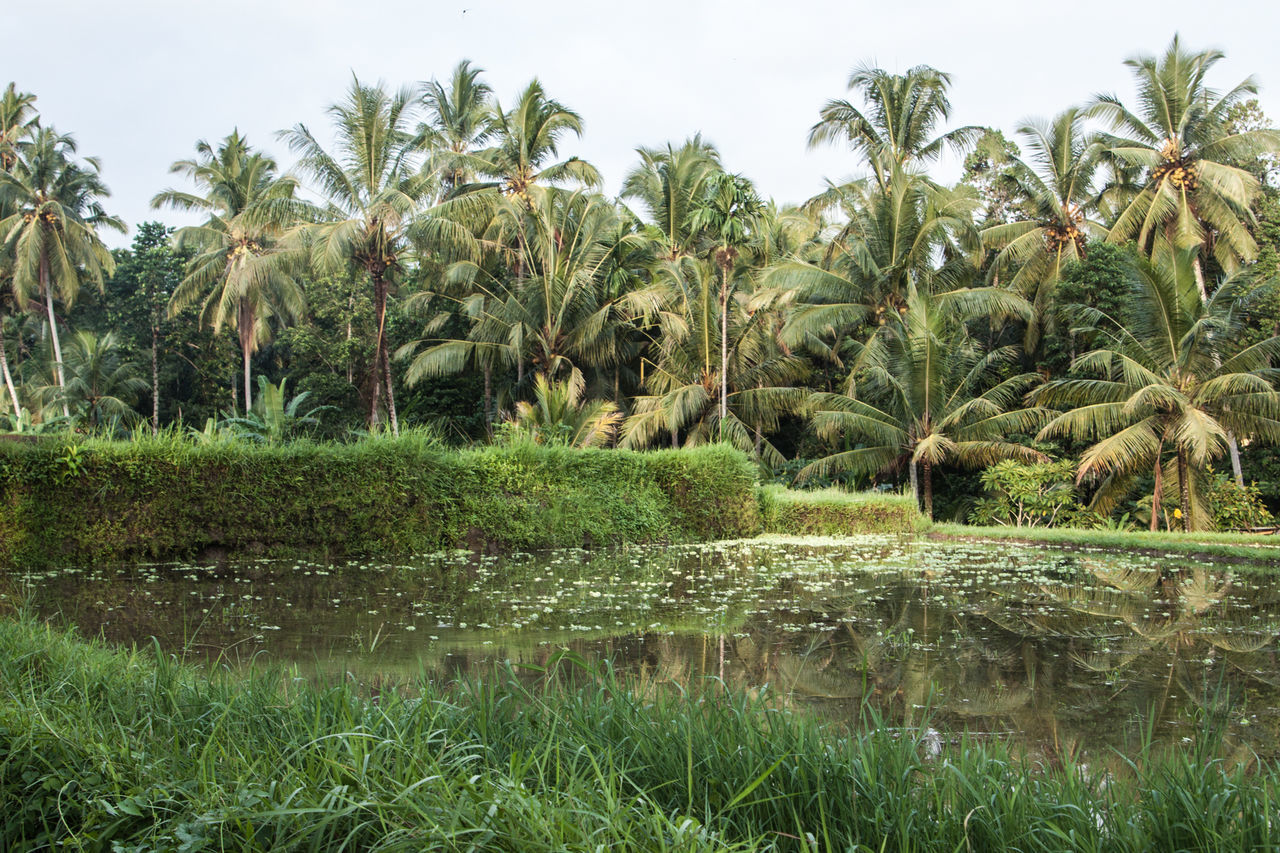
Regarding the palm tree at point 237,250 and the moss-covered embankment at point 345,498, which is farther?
the palm tree at point 237,250

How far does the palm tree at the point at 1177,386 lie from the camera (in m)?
15.7

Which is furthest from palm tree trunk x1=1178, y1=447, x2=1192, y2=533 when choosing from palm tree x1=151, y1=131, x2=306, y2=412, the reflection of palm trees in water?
palm tree x1=151, y1=131, x2=306, y2=412

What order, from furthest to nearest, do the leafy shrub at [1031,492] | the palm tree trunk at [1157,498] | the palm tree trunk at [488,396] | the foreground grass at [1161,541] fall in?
the palm tree trunk at [488,396], the leafy shrub at [1031,492], the palm tree trunk at [1157,498], the foreground grass at [1161,541]

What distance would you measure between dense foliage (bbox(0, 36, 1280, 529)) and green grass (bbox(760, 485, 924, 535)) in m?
2.08

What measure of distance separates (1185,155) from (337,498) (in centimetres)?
2198

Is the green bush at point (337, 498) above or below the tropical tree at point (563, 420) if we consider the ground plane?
below

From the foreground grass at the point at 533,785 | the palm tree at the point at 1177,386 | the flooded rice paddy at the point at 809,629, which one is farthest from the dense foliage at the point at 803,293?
the foreground grass at the point at 533,785

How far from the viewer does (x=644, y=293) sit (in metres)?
21.5

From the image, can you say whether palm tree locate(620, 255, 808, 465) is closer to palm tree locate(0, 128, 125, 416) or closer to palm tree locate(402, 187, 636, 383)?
palm tree locate(402, 187, 636, 383)

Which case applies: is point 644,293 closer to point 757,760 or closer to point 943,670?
point 943,670

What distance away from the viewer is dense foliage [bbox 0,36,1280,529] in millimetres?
17672

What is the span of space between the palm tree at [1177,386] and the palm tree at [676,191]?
34.9ft

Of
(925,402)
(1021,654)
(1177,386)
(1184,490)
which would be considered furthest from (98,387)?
(1184,490)

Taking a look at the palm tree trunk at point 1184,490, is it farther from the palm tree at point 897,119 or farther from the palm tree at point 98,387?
the palm tree at point 98,387
